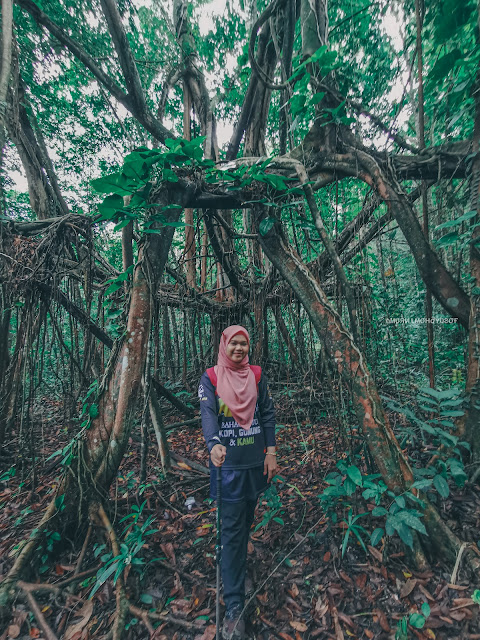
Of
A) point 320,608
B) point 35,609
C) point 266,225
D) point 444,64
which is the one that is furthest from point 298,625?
point 444,64

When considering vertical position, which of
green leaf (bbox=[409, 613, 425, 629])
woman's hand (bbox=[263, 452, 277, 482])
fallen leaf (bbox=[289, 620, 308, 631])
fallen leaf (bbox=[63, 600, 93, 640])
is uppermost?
woman's hand (bbox=[263, 452, 277, 482])

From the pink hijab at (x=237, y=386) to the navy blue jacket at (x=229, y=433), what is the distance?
0.20 feet

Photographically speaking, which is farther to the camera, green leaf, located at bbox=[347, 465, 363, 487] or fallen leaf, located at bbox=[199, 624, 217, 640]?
green leaf, located at bbox=[347, 465, 363, 487]

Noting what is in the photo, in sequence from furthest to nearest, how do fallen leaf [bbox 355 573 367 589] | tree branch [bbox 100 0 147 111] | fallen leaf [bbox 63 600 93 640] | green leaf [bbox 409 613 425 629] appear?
tree branch [bbox 100 0 147 111] → fallen leaf [bbox 355 573 367 589] → fallen leaf [bbox 63 600 93 640] → green leaf [bbox 409 613 425 629]

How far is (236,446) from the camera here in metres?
1.89

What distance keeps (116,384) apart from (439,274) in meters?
2.74

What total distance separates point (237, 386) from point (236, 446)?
0.37 m

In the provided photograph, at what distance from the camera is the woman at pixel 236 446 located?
1.76 m

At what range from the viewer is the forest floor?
1.70 metres

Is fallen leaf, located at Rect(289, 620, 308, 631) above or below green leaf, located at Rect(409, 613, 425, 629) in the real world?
below

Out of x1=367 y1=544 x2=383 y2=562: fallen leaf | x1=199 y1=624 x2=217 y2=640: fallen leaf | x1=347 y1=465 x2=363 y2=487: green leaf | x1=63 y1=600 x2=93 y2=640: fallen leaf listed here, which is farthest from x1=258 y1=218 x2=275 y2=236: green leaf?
x1=63 y1=600 x2=93 y2=640: fallen leaf

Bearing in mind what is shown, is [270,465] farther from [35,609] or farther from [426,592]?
[35,609]

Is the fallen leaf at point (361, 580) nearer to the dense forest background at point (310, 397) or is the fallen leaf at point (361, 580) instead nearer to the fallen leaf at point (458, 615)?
the dense forest background at point (310, 397)

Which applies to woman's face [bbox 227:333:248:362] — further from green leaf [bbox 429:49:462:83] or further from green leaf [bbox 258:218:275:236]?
green leaf [bbox 429:49:462:83]
